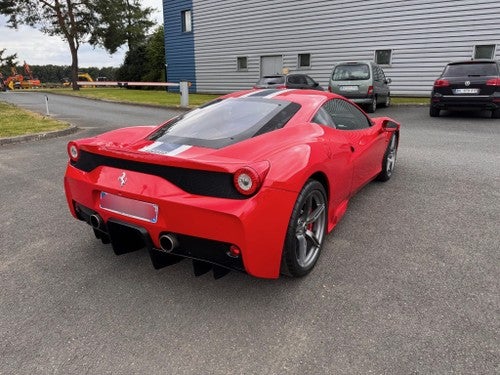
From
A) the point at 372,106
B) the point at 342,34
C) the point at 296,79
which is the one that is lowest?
the point at 372,106

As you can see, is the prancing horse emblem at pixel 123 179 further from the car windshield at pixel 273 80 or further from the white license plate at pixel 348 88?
the car windshield at pixel 273 80

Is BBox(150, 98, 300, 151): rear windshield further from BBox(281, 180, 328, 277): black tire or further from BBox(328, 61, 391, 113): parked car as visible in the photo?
BBox(328, 61, 391, 113): parked car

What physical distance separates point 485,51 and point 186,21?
17456 mm

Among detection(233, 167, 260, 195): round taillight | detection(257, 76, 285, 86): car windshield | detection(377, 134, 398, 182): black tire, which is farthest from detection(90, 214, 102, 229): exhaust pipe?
detection(257, 76, 285, 86): car windshield

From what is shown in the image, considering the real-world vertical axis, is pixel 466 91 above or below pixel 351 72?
below

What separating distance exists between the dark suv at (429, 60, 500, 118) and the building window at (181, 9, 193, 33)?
60.5 feet

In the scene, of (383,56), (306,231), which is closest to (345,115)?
(306,231)

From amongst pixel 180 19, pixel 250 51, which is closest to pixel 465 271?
pixel 250 51

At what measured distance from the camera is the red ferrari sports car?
223 cm

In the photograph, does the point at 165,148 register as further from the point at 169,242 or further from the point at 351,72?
the point at 351,72

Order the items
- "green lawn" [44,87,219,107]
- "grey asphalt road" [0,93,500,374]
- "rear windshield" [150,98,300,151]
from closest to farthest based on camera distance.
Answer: "grey asphalt road" [0,93,500,374]
"rear windshield" [150,98,300,151]
"green lawn" [44,87,219,107]

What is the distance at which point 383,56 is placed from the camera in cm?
1733

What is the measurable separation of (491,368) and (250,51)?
21.5m

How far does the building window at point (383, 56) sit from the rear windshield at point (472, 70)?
705 centimetres
